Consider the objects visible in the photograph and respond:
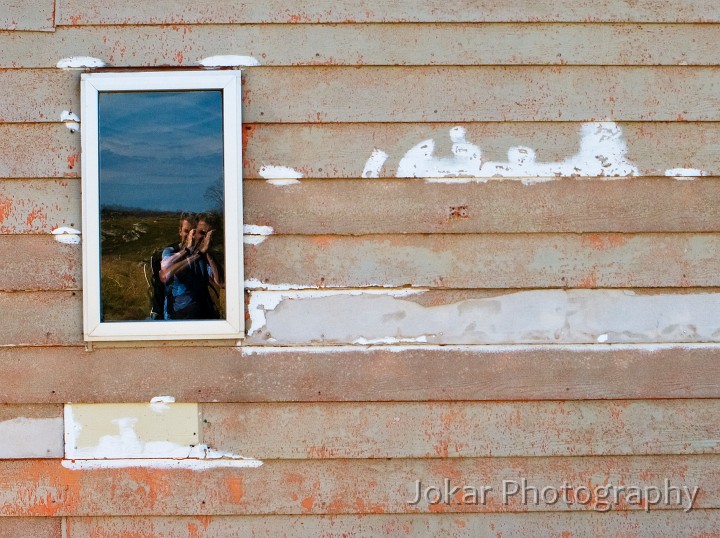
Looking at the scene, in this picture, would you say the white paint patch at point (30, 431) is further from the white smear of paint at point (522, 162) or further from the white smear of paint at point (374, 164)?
the white smear of paint at point (522, 162)

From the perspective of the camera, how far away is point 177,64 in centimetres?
219

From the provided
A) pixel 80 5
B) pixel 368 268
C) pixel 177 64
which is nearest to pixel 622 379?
pixel 368 268

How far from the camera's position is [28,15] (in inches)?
86.3

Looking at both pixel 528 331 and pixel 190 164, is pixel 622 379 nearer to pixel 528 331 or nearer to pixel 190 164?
pixel 528 331

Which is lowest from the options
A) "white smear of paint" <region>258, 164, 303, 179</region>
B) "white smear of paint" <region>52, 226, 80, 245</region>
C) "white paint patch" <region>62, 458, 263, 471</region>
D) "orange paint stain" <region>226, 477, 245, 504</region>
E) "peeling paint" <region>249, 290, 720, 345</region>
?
"orange paint stain" <region>226, 477, 245, 504</region>

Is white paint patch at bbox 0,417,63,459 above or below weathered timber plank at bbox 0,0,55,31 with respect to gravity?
below

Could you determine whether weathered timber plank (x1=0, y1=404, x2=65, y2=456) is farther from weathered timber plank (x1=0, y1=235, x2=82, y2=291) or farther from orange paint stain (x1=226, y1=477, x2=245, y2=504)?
orange paint stain (x1=226, y1=477, x2=245, y2=504)

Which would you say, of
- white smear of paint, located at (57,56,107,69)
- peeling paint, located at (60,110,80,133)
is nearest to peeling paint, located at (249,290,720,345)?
peeling paint, located at (60,110,80,133)

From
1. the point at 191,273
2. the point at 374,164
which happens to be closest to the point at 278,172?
the point at 374,164

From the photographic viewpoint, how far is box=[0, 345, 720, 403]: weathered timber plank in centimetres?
219

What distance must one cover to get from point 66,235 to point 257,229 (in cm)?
62

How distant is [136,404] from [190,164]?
0.80 m

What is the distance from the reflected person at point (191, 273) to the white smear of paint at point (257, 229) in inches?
4.6

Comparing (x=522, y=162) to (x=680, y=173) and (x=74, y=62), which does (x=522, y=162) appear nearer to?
(x=680, y=173)
